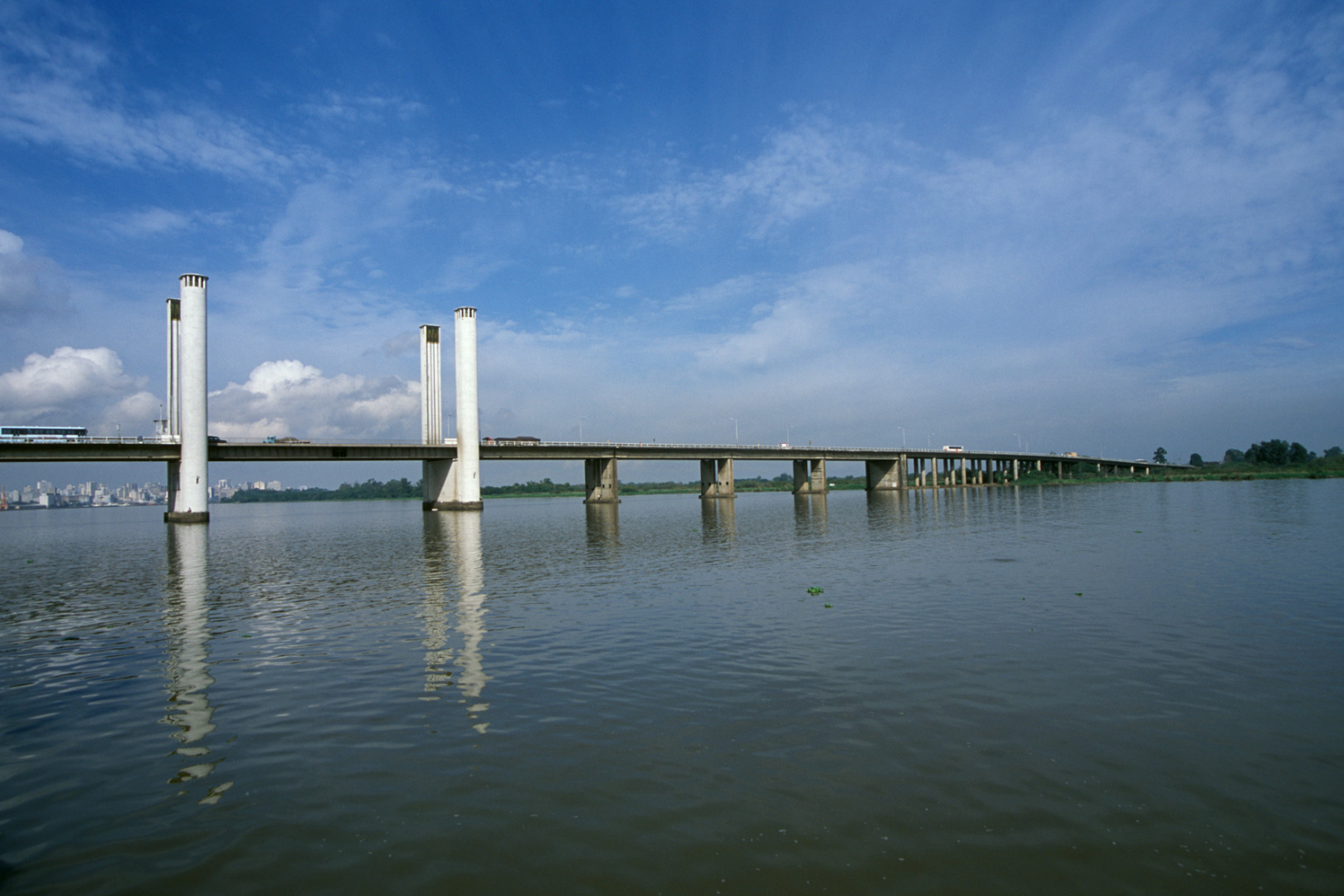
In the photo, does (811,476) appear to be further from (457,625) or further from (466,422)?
(457,625)

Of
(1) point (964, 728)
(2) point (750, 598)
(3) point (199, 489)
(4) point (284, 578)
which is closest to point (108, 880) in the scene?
(1) point (964, 728)

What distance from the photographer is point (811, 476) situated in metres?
151

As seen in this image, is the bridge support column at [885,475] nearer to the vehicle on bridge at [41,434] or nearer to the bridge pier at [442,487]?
the bridge pier at [442,487]

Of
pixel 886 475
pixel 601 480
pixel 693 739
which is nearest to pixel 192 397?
pixel 601 480

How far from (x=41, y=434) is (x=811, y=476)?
124 meters

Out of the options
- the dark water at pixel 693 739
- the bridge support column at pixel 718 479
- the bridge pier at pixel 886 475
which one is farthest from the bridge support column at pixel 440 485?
the bridge pier at pixel 886 475

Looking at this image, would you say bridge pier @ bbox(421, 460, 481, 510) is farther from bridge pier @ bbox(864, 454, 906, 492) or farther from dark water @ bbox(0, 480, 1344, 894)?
bridge pier @ bbox(864, 454, 906, 492)

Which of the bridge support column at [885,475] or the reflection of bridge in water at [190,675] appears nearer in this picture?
the reflection of bridge in water at [190,675]

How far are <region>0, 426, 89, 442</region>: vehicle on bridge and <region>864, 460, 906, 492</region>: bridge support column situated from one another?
14522 centimetres

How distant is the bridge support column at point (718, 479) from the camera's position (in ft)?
444

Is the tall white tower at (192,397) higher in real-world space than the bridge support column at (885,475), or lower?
higher

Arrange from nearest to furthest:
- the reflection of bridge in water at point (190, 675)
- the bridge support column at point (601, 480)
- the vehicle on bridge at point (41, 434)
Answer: the reflection of bridge in water at point (190, 675) < the vehicle on bridge at point (41, 434) < the bridge support column at point (601, 480)

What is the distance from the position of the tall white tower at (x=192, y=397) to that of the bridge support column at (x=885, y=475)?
134m

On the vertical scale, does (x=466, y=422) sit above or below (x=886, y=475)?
above
